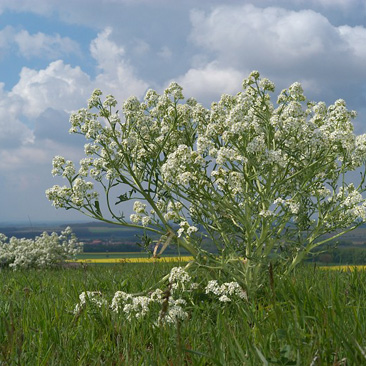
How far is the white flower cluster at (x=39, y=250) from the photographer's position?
592 inches

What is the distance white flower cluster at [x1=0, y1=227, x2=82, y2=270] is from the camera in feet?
49.4

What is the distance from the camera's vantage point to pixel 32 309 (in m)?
5.71

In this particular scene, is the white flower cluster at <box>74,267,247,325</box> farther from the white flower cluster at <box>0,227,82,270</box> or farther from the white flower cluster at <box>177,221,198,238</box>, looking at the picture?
the white flower cluster at <box>0,227,82,270</box>

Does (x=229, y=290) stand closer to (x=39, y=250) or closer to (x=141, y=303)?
(x=141, y=303)

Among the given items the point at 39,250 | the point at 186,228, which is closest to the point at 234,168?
the point at 186,228

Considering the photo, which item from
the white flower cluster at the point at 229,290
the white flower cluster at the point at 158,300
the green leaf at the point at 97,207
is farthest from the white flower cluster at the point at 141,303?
the green leaf at the point at 97,207

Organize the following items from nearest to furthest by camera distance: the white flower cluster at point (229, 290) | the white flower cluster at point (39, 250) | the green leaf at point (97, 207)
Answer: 1. the white flower cluster at point (229, 290)
2. the green leaf at point (97, 207)
3. the white flower cluster at point (39, 250)

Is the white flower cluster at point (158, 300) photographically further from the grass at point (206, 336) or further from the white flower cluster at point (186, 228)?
the white flower cluster at point (186, 228)

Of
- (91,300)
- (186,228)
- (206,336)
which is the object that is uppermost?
(186,228)

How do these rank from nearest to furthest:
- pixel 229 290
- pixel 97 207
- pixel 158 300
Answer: pixel 158 300 < pixel 229 290 < pixel 97 207

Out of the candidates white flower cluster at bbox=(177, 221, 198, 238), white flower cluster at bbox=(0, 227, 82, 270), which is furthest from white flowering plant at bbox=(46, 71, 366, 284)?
white flower cluster at bbox=(0, 227, 82, 270)

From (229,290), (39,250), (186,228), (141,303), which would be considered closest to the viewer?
(141,303)

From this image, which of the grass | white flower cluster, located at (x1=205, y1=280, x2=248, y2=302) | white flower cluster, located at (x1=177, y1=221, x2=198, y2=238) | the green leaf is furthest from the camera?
the green leaf

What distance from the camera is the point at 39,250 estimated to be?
1518 cm
